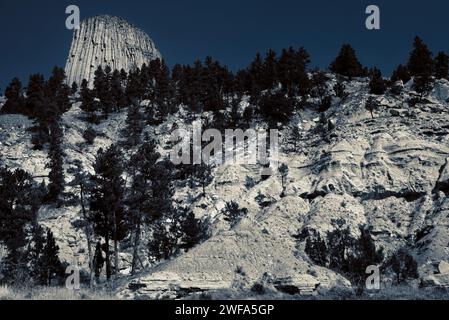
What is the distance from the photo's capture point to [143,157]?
1522 inches

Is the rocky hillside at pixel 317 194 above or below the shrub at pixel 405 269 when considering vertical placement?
above

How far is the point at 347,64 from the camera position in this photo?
252 feet

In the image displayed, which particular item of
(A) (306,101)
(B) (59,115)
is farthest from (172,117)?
(A) (306,101)

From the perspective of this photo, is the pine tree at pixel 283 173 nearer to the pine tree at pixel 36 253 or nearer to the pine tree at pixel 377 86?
the pine tree at pixel 377 86

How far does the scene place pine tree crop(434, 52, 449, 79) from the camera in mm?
64312

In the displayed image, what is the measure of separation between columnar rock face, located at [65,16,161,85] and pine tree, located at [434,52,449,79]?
83.6m

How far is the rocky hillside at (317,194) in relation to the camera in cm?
2667

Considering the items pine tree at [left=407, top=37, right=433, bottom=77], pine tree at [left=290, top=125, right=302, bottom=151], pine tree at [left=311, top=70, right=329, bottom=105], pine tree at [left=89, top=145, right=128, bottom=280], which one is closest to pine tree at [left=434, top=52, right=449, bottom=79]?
pine tree at [left=407, top=37, right=433, bottom=77]

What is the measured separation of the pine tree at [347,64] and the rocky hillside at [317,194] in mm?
19801

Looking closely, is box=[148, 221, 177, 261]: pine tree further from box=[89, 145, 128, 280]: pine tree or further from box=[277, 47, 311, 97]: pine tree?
box=[277, 47, 311, 97]: pine tree

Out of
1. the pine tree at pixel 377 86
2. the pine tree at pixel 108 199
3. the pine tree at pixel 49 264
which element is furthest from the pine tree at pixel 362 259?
the pine tree at pixel 377 86

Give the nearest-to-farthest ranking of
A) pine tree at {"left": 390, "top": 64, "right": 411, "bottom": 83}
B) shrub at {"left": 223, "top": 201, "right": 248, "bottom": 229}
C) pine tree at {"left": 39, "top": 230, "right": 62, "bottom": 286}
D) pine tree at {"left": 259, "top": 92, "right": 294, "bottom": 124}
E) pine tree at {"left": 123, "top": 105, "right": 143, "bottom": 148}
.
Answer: pine tree at {"left": 39, "top": 230, "right": 62, "bottom": 286}
shrub at {"left": 223, "top": 201, "right": 248, "bottom": 229}
pine tree at {"left": 123, "top": 105, "right": 143, "bottom": 148}
pine tree at {"left": 259, "top": 92, "right": 294, "bottom": 124}
pine tree at {"left": 390, "top": 64, "right": 411, "bottom": 83}
